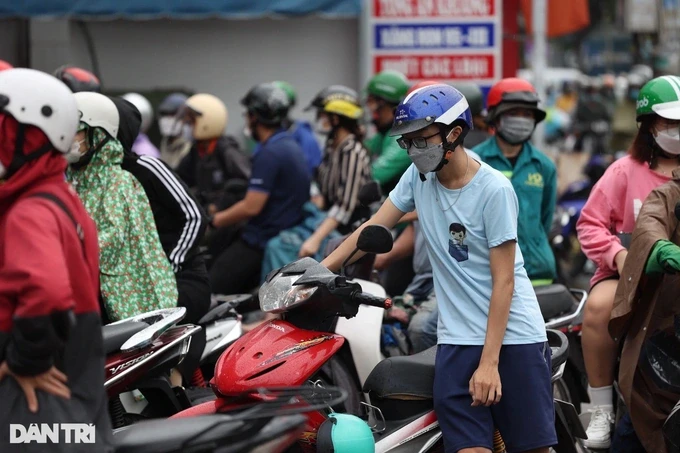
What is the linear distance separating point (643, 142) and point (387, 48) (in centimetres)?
706

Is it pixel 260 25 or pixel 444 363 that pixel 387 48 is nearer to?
pixel 260 25

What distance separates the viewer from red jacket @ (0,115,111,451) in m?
3.45

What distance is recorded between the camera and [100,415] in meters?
3.69

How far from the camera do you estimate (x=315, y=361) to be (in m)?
4.55

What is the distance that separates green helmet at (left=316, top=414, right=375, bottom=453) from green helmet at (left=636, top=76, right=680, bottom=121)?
2331mm

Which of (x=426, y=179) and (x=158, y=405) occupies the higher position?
(x=426, y=179)

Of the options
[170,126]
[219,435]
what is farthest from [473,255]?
[170,126]

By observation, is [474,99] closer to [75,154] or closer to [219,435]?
[75,154]

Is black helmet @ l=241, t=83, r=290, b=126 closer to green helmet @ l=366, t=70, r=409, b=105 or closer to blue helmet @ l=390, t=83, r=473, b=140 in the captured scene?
green helmet @ l=366, t=70, r=409, b=105

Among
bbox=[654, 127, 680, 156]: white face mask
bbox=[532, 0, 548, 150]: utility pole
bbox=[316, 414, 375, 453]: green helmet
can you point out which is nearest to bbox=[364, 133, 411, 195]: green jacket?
bbox=[654, 127, 680, 156]: white face mask

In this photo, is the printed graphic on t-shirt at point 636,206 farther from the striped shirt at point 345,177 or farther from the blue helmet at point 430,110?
the striped shirt at point 345,177

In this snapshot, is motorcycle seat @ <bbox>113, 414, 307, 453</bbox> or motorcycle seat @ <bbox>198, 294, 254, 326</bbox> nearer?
motorcycle seat @ <bbox>113, 414, 307, 453</bbox>

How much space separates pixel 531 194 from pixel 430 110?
7.65ft

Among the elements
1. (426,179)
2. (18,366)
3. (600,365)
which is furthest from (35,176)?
(600,365)
